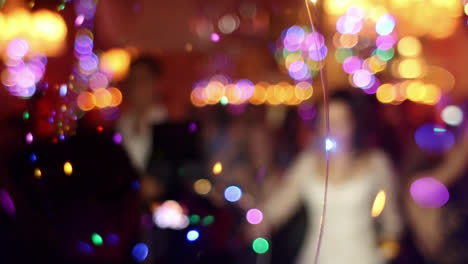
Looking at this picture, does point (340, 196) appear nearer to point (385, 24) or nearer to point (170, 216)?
point (170, 216)

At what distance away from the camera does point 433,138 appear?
0.95m

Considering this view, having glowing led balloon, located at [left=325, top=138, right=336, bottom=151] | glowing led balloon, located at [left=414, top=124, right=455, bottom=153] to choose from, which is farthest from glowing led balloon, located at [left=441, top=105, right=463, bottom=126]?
glowing led balloon, located at [left=325, top=138, right=336, bottom=151]

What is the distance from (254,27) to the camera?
84 centimetres

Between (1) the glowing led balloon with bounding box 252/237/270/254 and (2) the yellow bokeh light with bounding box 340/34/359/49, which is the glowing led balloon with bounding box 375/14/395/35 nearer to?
(2) the yellow bokeh light with bounding box 340/34/359/49

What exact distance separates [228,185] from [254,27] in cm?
26

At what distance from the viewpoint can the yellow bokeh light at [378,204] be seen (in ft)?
2.60

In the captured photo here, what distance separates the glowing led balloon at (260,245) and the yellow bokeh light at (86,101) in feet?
1.00

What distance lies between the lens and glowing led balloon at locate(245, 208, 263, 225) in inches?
30.5

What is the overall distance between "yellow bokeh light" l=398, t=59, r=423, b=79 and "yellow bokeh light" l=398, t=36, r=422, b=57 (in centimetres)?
1

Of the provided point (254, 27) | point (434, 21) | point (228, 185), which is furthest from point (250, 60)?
point (434, 21)

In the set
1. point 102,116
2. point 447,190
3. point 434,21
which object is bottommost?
point 447,190

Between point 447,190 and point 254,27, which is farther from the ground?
point 254,27

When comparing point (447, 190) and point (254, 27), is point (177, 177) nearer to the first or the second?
point (254, 27)

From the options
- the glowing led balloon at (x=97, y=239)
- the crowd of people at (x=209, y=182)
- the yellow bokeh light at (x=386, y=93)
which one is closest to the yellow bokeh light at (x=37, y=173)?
the crowd of people at (x=209, y=182)
